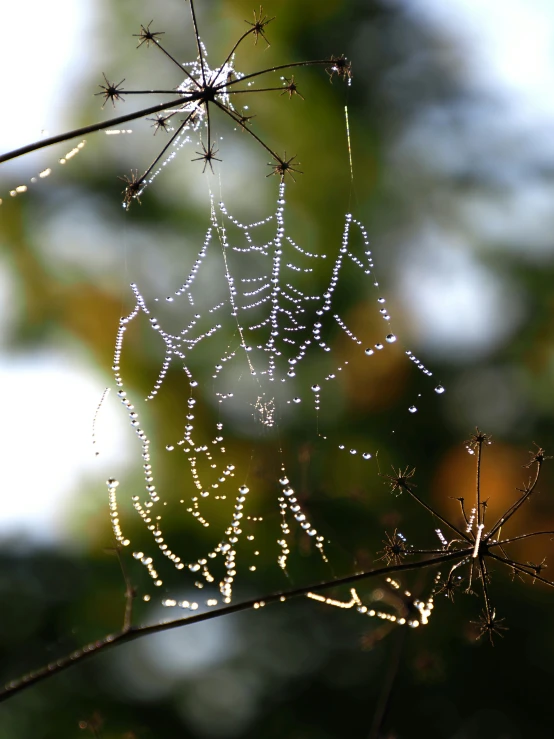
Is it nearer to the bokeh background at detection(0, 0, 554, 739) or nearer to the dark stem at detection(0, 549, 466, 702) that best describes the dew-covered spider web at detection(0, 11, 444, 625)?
the bokeh background at detection(0, 0, 554, 739)

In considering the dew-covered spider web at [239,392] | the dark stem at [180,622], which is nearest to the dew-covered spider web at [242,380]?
the dew-covered spider web at [239,392]

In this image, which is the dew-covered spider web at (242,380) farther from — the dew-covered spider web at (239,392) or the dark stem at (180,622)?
the dark stem at (180,622)

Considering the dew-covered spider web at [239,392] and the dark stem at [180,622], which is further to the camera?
the dew-covered spider web at [239,392]

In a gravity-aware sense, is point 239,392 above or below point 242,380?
below

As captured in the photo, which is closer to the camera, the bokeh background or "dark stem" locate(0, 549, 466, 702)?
"dark stem" locate(0, 549, 466, 702)

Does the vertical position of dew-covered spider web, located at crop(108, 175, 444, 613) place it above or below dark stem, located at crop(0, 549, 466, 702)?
above

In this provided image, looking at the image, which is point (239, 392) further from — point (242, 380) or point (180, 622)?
point (180, 622)

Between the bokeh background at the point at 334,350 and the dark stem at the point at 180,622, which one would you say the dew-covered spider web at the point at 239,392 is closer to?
the bokeh background at the point at 334,350

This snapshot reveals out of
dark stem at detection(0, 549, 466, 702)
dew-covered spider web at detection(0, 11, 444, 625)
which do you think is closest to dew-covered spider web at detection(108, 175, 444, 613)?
dew-covered spider web at detection(0, 11, 444, 625)

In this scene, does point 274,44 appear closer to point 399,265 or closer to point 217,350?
point 399,265

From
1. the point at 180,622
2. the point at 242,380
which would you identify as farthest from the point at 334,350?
the point at 180,622

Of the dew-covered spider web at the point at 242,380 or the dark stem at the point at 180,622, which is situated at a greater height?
the dew-covered spider web at the point at 242,380
